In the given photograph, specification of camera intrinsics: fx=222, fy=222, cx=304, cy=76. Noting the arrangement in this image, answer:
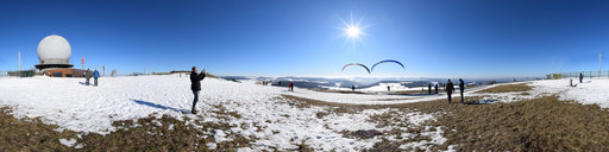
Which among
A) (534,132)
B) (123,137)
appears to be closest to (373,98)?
(534,132)

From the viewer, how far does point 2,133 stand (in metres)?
6.32

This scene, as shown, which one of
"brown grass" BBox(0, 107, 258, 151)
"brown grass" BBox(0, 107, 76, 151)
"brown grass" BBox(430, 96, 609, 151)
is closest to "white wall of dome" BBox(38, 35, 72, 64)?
"brown grass" BBox(0, 107, 258, 151)

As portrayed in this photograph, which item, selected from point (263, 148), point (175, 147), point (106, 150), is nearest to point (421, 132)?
point (263, 148)

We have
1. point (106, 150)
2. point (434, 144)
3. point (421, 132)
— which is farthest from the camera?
point (421, 132)

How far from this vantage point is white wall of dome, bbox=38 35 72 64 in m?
39.4

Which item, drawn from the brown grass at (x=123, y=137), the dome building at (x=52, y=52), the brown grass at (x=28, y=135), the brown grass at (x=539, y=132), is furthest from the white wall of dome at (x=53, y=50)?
the brown grass at (x=539, y=132)

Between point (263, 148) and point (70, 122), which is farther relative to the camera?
point (70, 122)

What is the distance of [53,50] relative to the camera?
3991 centimetres

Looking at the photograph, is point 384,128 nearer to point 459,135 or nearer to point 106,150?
point 459,135

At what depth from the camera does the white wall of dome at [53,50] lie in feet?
129

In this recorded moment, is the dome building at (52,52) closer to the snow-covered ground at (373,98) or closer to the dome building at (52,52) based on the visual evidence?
the dome building at (52,52)

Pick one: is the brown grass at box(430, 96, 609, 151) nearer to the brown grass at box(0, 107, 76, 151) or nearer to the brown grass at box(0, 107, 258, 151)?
the brown grass at box(0, 107, 258, 151)

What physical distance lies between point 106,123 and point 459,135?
42.9ft

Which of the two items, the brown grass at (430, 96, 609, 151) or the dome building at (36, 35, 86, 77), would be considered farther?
the dome building at (36, 35, 86, 77)
